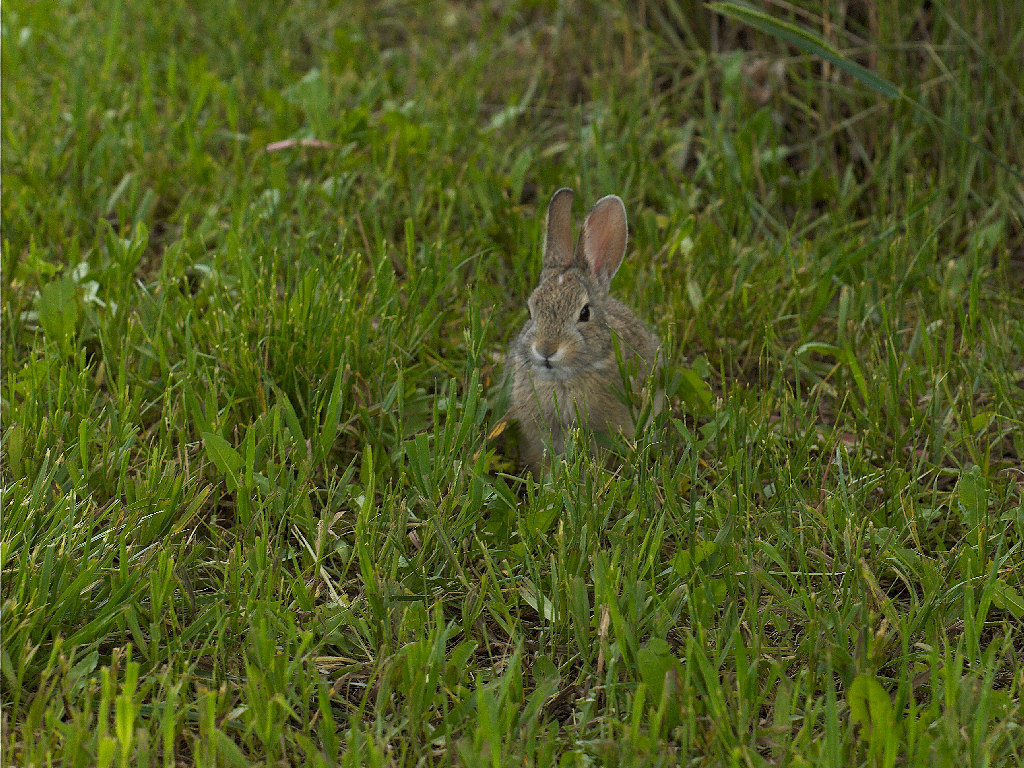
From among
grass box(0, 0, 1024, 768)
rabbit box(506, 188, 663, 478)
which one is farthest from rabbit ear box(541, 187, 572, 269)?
grass box(0, 0, 1024, 768)

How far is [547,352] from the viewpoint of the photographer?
3.32 m

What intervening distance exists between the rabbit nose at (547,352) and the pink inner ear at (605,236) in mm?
536

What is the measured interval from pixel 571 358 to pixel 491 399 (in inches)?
15.0

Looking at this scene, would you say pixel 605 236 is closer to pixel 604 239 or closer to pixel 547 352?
pixel 604 239

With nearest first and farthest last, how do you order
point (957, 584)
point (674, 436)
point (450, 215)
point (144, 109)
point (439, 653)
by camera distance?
1. point (439, 653)
2. point (957, 584)
3. point (674, 436)
4. point (450, 215)
5. point (144, 109)

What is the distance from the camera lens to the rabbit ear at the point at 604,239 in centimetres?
369

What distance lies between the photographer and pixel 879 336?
3.90 metres

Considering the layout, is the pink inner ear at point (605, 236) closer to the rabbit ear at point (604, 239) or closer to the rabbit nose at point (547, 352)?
the rabbit ear at point (604, 239)

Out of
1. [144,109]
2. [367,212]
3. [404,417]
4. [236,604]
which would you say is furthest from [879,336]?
[144,109]

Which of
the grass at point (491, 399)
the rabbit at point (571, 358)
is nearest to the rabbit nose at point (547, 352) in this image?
the rabbit at point (571, 358)

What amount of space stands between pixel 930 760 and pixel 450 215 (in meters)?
2.75

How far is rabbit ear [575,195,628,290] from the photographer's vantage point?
3.69 meters

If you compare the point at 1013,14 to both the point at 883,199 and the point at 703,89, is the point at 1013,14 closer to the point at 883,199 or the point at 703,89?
the point at 883,199

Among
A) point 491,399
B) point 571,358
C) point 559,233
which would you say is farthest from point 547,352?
point 559,233
